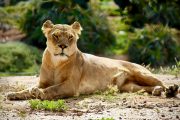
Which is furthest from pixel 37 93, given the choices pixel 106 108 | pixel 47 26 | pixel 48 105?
pixel 106 108

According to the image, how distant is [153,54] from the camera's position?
757 inches

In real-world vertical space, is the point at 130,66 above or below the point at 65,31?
below

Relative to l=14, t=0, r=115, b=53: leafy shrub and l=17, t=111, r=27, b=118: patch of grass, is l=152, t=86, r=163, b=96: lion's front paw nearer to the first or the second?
l=17, t=111, r=27, b=118: patch of grass

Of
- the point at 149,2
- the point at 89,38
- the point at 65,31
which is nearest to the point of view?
the point at 65,31

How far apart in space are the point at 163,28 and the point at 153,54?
5.01 ft

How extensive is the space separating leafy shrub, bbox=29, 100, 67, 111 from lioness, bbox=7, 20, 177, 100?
0.71m

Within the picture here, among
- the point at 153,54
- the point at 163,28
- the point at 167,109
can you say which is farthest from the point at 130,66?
the point at 163,28

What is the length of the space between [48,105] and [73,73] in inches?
56.3

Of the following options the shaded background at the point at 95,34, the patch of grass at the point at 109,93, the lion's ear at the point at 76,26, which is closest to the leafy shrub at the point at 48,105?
the patch of grass at the point at 109,93

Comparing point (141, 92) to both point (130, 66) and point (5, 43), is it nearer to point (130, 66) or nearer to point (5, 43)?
point (130, 66)

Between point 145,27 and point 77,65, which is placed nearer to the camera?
point 77,65

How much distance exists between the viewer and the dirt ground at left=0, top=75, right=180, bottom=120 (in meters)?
7.86

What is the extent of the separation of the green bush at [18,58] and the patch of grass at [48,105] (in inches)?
358

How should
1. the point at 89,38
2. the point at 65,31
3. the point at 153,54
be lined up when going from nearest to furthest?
the point at 65,31, the point at 153,54, the point at 89,38
